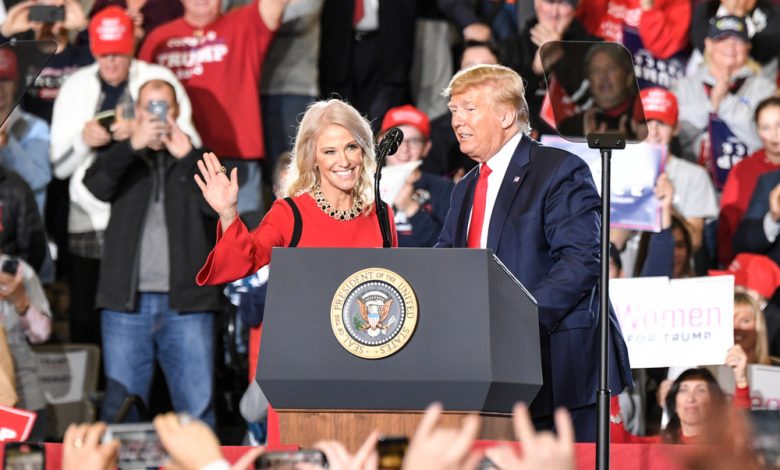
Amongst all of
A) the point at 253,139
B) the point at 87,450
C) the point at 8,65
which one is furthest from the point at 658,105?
the point at 87,450

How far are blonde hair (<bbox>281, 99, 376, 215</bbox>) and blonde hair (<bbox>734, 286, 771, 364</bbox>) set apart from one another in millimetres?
2748

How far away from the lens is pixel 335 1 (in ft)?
24.1

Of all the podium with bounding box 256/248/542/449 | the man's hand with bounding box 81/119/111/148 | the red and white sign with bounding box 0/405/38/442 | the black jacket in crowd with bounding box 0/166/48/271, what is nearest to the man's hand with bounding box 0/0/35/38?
the man's hand with bounding box 81/119/111/148

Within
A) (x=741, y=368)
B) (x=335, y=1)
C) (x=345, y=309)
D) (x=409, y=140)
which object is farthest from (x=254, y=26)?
(x=345, y=309)

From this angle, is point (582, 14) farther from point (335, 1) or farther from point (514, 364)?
point (514, 364)

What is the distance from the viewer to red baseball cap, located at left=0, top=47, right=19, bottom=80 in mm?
3418

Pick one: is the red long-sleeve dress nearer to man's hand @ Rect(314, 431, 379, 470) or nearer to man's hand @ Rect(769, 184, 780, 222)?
man's hand @ Rect(314, 431, 379, 470)

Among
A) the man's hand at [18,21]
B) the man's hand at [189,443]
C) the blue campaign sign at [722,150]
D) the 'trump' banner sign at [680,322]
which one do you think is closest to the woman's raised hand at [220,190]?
the man's hand at [189,443]

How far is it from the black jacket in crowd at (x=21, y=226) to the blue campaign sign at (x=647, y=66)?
3.47 m

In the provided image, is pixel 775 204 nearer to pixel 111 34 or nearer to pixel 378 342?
pixel 111 34

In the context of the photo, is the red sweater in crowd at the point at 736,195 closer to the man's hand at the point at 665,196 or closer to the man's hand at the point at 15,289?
the man's hand at the point at 665,196

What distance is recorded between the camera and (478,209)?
4008mm

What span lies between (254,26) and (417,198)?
145 cm

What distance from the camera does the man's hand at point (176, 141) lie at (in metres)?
6.17
